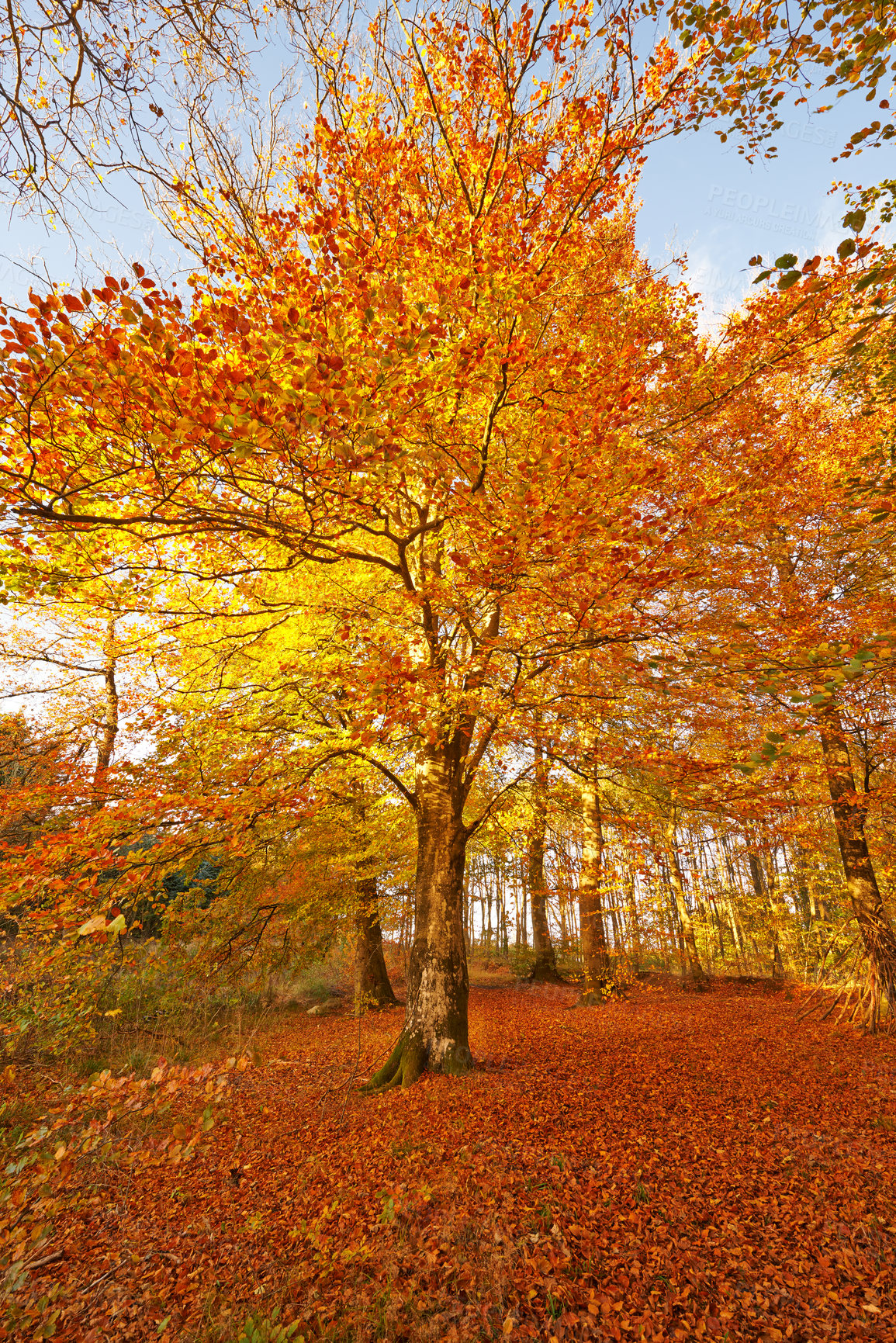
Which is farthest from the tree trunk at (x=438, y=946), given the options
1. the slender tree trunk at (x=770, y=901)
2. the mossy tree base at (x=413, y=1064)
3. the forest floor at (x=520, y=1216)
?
the slender tree trunk at (x=770, y=901)

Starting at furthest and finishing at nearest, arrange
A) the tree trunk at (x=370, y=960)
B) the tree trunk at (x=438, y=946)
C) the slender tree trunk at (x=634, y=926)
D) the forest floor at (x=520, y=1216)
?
1. the tree trunk at (x=370, y=960)
2. the slender tree trunk at (x=634, y=926)
3. the tree trunk at (x=438, y=946)
4. the forest floor at (x=520, y=1216)

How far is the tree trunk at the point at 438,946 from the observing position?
6.56 metres

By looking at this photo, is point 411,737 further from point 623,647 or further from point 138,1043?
point 138,1043

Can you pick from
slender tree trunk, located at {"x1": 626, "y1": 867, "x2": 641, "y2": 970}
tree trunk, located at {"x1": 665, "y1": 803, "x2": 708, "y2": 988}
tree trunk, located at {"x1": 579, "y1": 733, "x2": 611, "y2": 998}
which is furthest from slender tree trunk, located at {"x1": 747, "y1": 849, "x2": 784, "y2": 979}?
tree trunk, located at {"x1": 579, "y1": 733, "x2": 611, "y2": 998}

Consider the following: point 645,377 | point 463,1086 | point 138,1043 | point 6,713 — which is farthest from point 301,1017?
point 645,377

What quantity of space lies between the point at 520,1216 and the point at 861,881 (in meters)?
8.91

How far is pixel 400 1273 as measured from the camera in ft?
11.2

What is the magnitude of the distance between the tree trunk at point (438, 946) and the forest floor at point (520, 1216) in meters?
0.35

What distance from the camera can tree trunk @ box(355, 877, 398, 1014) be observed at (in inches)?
528

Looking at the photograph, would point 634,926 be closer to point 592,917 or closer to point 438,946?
point 592,917

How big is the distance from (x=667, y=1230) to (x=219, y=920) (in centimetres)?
813

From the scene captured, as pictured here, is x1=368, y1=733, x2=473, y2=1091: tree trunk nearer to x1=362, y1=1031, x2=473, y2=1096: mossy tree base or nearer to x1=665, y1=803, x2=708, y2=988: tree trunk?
x1=362, y1=1031, x2=473, y2=1096: mossy tree base

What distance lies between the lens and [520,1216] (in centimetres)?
383

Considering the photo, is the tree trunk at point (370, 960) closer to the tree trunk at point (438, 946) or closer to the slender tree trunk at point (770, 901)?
the tree trunk at point (438, 946)
